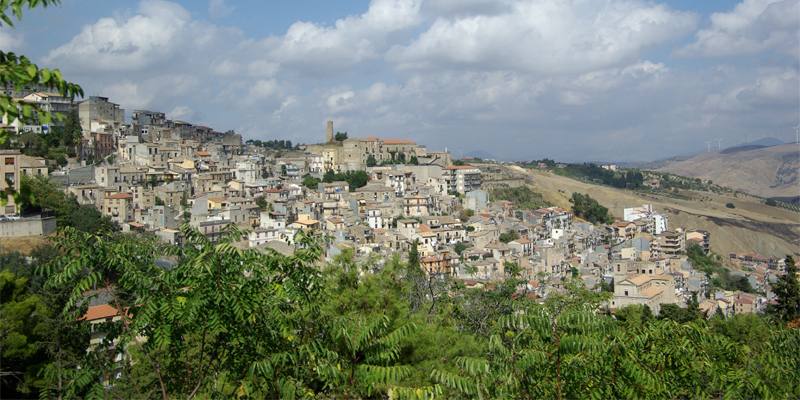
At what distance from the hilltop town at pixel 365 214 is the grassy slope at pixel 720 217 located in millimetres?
9861

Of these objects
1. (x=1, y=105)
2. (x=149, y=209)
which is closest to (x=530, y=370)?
(x=1, y=105)

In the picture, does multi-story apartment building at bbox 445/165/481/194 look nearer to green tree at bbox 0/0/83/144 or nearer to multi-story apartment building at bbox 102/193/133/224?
multi-story apartment building at bbox 102/193/133/224

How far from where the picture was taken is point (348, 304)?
37.5ft

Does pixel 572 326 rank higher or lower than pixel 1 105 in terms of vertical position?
lower

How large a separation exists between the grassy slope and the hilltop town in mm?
9861

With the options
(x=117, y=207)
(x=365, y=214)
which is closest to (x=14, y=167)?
(x=117, y=207)

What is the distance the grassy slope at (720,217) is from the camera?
261 ft

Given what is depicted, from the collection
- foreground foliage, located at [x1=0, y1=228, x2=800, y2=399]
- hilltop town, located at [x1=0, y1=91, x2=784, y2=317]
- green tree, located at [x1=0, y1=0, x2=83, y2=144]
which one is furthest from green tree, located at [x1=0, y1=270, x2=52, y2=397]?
hilltop town, located at [x1=0, y1=91, x2=784, y2=317]

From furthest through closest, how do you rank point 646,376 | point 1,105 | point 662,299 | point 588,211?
1. point 588,211
2. point 662,299
3. point 646,376
4. point 1,105

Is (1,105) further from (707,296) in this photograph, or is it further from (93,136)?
(93,136)

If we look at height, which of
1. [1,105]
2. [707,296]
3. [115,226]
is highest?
[1,105]

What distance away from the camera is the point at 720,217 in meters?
88.1

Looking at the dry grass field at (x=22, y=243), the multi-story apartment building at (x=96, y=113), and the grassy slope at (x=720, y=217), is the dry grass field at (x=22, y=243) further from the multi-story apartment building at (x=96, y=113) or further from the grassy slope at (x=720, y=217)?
the grassy slope at (x=720, y=217)

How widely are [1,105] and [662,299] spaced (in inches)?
1557
